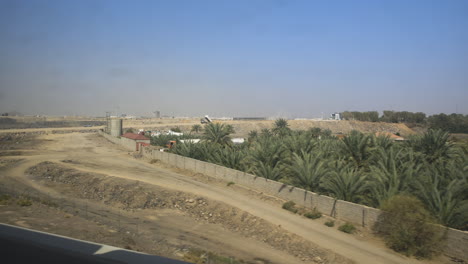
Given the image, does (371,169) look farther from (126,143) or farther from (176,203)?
(126,143)

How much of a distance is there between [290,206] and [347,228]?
4225mm

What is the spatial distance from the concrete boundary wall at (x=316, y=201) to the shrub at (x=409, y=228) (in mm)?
567

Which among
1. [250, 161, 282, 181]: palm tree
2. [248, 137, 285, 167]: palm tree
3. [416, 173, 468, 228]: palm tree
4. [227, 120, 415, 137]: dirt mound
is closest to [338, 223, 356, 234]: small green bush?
[416, 173, 468, 228]: palm tree

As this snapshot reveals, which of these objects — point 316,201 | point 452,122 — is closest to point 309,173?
point 316,201

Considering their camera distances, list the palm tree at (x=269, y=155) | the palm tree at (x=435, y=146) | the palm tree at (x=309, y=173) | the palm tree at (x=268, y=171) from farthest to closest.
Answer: the palm tree at (x=435, y=146) < the palm tree at (x=269, y=155) < the palm tree at (x=268, y=171) < the palm tree at (x=309, y=173)

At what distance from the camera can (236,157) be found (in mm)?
28531

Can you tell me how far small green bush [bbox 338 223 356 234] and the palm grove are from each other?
6.02 ft

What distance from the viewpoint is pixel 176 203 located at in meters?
21.9

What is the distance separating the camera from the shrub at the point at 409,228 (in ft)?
44.6

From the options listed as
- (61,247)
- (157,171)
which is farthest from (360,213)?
(157,171)

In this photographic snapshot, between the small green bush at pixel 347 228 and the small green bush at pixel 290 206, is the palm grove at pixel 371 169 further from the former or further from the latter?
the small green bush at pixel 347 228

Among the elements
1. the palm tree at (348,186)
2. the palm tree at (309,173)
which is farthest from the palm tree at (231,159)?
the palm tree at (348,186)

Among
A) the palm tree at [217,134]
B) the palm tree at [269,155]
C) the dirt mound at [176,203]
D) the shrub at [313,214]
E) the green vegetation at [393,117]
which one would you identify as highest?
the green vegetation at [393,117]

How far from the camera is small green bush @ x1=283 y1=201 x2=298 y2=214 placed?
19731mm
